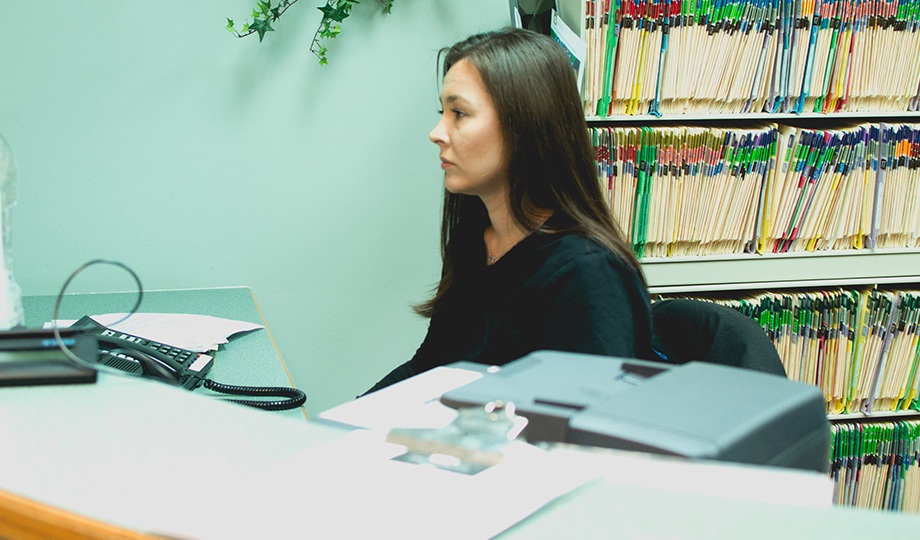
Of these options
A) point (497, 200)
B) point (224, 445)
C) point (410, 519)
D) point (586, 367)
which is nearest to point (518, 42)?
point (497, 200)

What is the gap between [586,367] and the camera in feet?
2.90

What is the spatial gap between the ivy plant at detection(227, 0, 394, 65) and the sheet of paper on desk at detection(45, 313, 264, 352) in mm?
699

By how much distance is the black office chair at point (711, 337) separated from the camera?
141 centimetres

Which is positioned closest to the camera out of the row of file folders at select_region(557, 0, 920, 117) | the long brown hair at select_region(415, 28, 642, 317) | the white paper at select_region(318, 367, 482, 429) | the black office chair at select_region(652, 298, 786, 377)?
the white paper at select_region(318, 367, 482, 429)

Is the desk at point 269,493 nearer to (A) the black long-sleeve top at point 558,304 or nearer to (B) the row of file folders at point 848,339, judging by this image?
(A) the black long-sleeve top at point 558,304

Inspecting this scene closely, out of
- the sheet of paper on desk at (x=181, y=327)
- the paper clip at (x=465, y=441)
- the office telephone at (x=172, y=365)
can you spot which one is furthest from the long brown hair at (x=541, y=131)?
the paper clip at (x=465, y=441)

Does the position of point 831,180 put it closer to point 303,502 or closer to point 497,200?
point 497,200

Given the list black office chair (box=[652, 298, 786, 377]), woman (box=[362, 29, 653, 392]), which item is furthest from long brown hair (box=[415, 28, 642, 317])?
black office chair (box=[652, 298, 786, 377])

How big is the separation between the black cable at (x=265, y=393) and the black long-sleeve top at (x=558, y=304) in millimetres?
344

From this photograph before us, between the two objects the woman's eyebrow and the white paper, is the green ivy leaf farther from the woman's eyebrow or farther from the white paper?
the white paper

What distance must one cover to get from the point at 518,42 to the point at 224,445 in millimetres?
1109

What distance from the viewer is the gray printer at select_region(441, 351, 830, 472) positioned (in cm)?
72

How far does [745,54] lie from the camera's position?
219 centimetres

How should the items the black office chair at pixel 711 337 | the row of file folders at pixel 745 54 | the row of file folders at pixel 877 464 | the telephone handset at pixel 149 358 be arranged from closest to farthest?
1. the black office chair at pixel 711 337
2. the telephone handset at pixel 149 358
3. the row of file folders at pixel 745 54
4. the row of file folders at pixel 877 464
